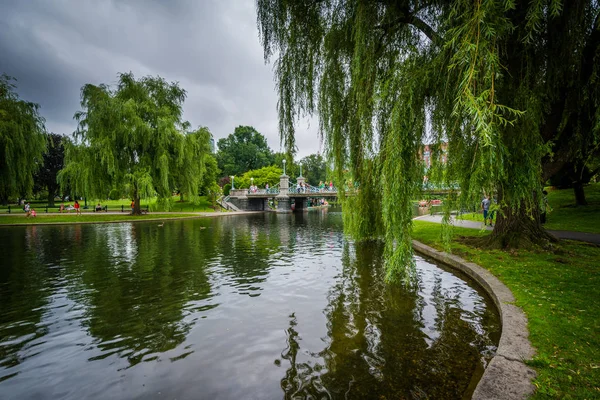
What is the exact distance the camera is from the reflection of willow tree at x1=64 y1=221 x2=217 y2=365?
496 cm

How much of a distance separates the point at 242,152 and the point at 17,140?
61.0 metres

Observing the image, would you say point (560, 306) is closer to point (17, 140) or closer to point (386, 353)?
point (386, 353)

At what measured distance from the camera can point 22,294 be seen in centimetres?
711

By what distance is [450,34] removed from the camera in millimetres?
4871

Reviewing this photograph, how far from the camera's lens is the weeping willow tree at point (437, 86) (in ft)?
14.2

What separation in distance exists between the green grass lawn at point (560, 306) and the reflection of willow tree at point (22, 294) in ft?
21.6

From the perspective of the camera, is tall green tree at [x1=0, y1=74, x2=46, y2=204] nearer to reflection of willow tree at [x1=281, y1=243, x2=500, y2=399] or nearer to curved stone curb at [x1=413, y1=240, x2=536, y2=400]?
reflection of willow tree at [x1=281, y1=243, x2=500, y2=399]

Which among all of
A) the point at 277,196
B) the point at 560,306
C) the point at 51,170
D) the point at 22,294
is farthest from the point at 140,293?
the point at 51,170

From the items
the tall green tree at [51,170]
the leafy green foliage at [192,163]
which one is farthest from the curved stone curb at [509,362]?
the tall green tree at [51,170]

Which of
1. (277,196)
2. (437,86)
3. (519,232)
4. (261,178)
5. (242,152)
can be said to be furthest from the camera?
(242,152)

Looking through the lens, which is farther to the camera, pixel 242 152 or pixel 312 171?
pixel 312 171

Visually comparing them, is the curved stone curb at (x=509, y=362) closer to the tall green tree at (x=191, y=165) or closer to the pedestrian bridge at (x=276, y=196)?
the tall green tree at (x=191, y=165)

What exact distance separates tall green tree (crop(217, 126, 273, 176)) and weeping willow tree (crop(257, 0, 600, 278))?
236 ft

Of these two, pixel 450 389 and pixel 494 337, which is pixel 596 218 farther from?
pixel 450 389
